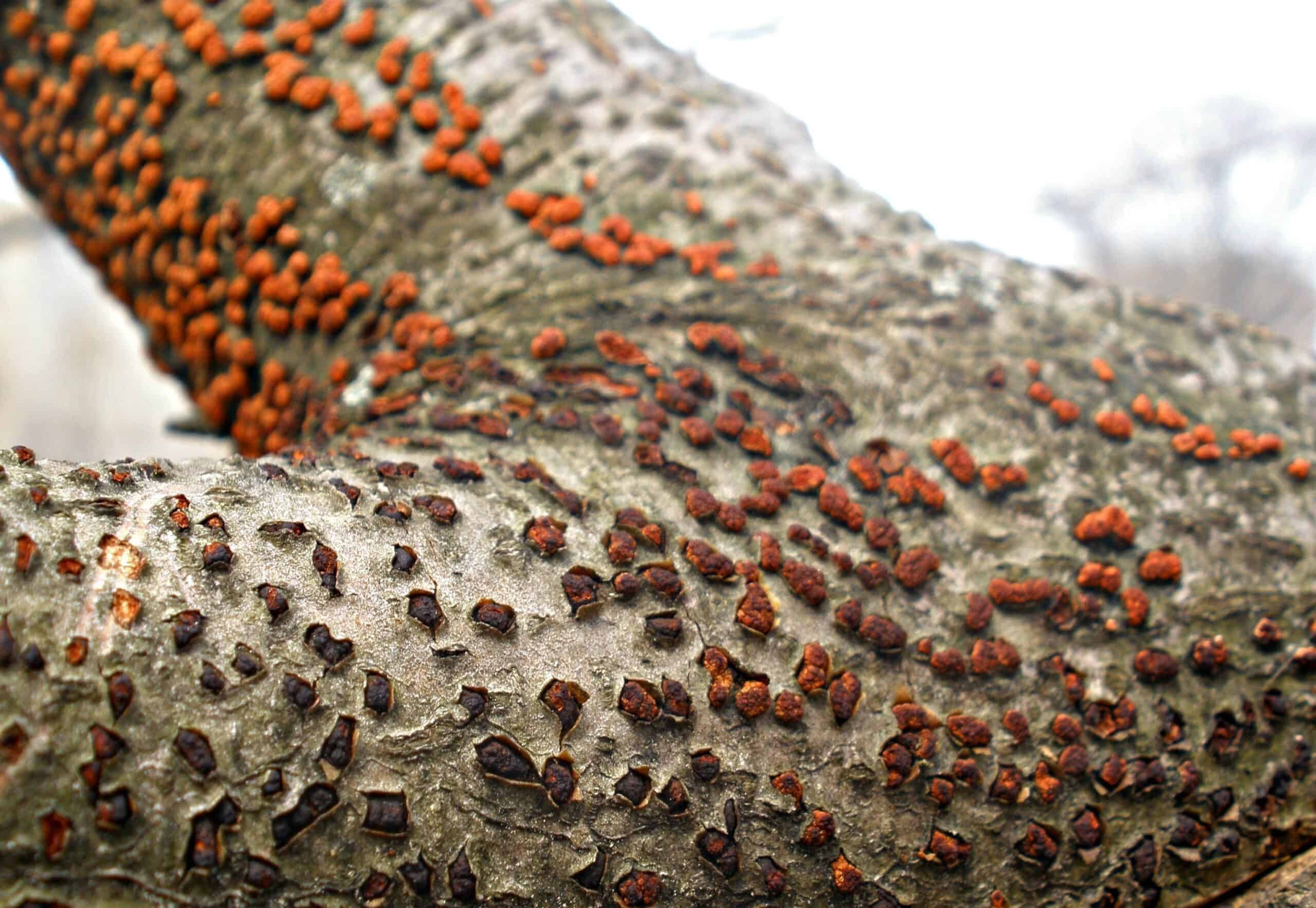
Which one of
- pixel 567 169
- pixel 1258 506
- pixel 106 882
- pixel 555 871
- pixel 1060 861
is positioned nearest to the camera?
pixel 106 882

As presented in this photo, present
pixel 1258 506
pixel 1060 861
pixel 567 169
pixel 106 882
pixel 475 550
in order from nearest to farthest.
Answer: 1. pixel 106 882
2. pixel 475 550
3. pixel 1060 861
4. pixel 1258 506
5. pixel 567 169

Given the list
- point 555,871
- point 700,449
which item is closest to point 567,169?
point 700,449

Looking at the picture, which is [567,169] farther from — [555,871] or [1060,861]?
[1060,861]

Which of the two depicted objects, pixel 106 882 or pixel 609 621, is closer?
pixel 106 882

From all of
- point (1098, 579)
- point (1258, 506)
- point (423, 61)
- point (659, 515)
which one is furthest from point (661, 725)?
point (423, 61)

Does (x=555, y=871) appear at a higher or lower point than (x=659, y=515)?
lower

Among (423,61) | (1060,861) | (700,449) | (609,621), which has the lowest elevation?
(1060,861)
